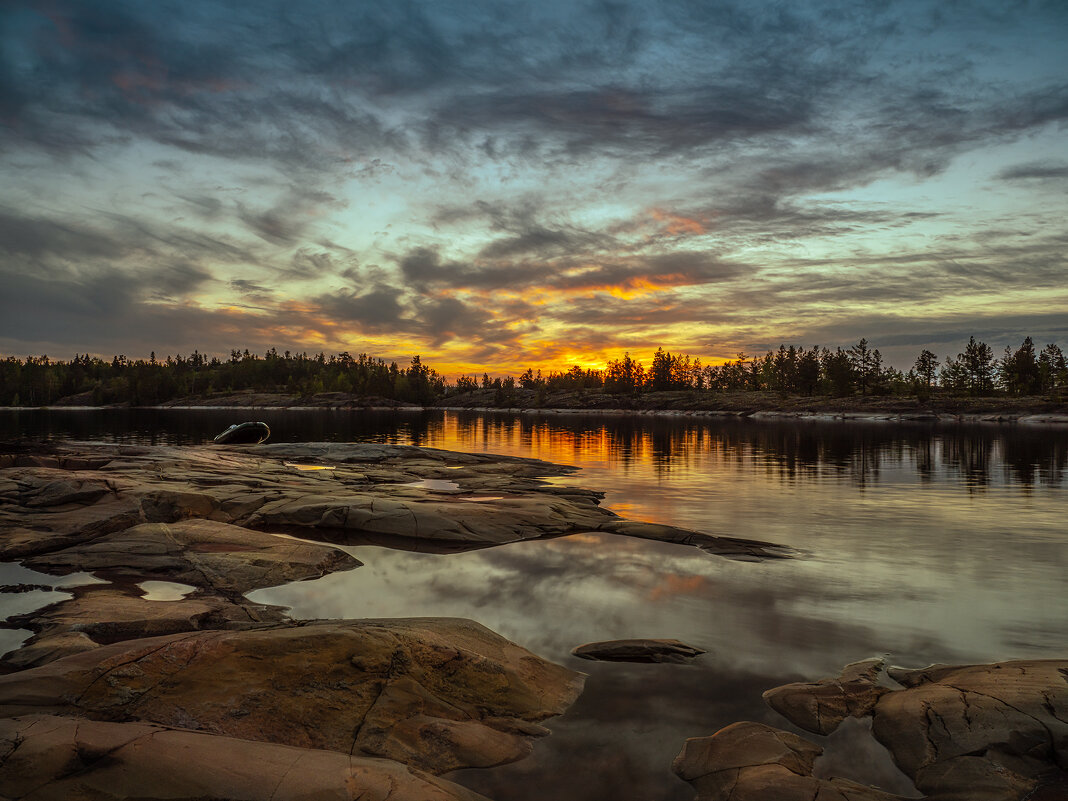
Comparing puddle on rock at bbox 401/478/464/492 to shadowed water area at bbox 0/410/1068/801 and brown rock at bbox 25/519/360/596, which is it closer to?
shadowed water area at bbox 0/410/1068/801

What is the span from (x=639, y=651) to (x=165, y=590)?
9734 mm

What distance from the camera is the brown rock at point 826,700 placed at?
770 centimetres

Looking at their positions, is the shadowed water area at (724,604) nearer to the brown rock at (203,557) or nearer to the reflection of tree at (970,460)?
the brown rock at (203,557)

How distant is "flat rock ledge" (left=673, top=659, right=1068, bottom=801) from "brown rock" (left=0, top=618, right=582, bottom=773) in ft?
7.81

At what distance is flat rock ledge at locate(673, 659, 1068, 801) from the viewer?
6.11m

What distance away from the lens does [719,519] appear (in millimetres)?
22766

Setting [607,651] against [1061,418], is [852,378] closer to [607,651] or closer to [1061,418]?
[1061,418]

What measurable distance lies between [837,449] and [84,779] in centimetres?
6298

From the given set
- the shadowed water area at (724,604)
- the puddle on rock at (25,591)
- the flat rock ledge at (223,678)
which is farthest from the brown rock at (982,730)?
the puddle on rock at (25,591)

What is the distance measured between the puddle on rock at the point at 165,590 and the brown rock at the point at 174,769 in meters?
6.05

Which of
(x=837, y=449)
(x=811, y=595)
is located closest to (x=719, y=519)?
(x=811, y=595)

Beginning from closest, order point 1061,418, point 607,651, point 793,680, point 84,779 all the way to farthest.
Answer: point 84,779, point 793,680, point 607,651, point 1061,418

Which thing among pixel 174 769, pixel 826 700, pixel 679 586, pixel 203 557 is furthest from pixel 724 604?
pixel 203 557

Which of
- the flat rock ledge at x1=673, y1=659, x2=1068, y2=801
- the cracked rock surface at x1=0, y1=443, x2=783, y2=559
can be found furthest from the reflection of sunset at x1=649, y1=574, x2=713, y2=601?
the flat rock ledge at x1=673, y1=659, x2=1068, y2=801
